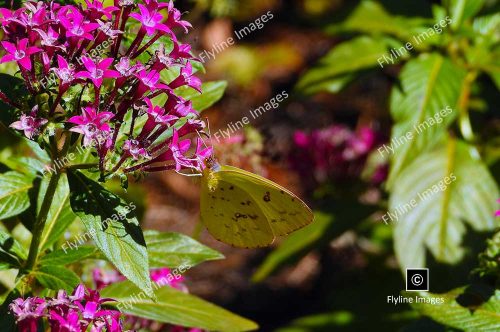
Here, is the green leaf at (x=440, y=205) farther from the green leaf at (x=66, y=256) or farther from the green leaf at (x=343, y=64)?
the green leaf at (x=66, y=256)

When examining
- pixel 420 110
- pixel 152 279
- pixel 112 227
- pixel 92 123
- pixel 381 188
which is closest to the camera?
pixel 92 123

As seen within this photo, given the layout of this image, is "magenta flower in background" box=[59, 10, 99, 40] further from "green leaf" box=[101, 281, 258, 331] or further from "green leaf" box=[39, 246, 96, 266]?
"green leaf" box=[101, 281, 258, 331]

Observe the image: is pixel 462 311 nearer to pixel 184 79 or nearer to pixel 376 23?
pixel 184 79

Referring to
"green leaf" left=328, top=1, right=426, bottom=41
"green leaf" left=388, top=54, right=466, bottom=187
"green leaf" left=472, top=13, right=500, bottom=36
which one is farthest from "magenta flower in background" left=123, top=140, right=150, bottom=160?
"green leaf" left=472, top=13, right=500, bottom=36

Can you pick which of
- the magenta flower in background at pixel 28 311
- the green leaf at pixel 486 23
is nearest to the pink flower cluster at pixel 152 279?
the magenta flower in background at pixel 28 311

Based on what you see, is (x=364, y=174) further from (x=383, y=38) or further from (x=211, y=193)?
(x=211, y=193)

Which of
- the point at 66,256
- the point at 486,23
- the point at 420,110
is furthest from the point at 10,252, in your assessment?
the point at 486,23
